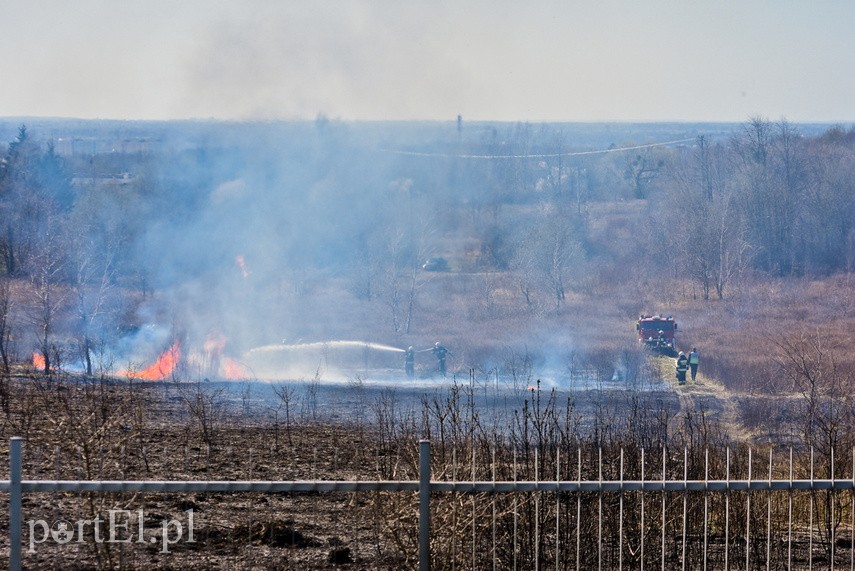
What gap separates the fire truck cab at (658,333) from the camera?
37625mm

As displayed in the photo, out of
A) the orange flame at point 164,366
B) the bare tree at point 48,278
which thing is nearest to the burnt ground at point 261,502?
the orange flame at point 164,366

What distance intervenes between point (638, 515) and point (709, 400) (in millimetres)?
20621

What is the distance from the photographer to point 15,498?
6.30m

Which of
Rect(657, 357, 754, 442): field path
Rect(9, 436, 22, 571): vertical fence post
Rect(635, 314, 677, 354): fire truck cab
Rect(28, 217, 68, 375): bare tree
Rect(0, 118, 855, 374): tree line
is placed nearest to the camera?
Rect(9, 436, 22, 571): vertical fence post

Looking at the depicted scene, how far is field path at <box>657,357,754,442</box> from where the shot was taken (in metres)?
24.5

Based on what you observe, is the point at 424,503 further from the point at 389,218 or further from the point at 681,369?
the point at 389,218

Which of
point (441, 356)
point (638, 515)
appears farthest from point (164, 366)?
point (638, 515)

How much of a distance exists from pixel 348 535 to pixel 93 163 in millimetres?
48138

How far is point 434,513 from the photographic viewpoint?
26.9 ft

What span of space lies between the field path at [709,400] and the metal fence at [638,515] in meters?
11.2

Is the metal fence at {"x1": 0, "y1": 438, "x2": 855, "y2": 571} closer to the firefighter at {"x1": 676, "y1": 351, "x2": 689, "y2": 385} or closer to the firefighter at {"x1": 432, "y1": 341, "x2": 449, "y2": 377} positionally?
the firefighter at {"x1": 676, "y1": 351, "x2": 689, "y2": 385}

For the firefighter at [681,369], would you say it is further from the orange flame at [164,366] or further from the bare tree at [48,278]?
the bare tree at [48,278]

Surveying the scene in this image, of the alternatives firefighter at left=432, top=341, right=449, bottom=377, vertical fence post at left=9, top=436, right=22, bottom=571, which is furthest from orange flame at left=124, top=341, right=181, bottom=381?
vertical fence post at left=9, top=436, right=22, bottom=571

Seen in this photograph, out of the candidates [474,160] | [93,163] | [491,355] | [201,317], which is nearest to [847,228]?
[474,160]
